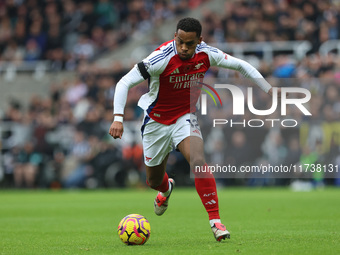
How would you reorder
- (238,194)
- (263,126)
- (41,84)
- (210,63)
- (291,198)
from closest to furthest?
1. (210,63)
2. (291,198)
3. (238,194)
4. (263,126)
5. (41,84)

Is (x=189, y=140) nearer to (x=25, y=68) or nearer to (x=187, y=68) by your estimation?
(x=187, y=68)

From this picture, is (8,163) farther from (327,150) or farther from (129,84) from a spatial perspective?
(129,84)

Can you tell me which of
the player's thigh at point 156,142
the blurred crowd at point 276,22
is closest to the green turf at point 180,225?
the player's thigh at point 156,142

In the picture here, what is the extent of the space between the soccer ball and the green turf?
0.32 feet

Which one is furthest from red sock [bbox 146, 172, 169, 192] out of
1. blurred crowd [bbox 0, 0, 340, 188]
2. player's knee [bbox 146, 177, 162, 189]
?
blurred crowd [bbox 0, 0, 340, 188]

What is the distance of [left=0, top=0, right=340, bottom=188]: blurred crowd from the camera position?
729 inches

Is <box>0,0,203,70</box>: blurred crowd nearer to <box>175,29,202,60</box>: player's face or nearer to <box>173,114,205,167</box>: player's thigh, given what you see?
<box>173,114,205,167</box>: player's thigh

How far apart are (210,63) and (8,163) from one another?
50.5 ft

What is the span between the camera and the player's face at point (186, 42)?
7.46 meters

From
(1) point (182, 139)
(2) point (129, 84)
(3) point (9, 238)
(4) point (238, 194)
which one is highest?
(2) point (129, 84)

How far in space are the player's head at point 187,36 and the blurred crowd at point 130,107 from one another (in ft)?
29.3

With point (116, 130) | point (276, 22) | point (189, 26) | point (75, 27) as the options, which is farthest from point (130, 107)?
point (116, 130)

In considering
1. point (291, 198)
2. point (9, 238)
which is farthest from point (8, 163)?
point (9, 238)

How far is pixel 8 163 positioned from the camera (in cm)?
2219
